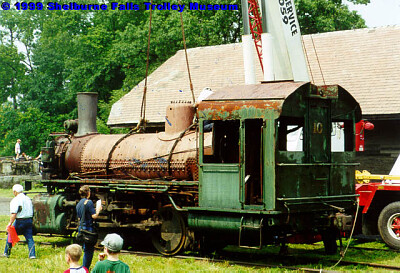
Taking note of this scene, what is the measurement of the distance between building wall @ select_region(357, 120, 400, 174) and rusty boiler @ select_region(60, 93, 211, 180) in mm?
9821

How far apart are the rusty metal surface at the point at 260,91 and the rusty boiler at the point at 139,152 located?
941mm

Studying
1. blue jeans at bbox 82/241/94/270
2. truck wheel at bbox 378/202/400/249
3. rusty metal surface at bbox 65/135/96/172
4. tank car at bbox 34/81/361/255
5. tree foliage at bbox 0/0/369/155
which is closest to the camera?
blue jeans at bbox 82/241/94/270

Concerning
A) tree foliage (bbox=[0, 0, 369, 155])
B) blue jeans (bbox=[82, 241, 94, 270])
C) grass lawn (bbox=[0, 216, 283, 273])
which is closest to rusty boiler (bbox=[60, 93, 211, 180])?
grass lawn (bbox=[0, 216, 283, 273])

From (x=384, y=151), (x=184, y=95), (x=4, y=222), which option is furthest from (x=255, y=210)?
(x=184, y=95)

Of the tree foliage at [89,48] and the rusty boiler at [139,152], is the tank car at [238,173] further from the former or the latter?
the tree foliage at [89,48]

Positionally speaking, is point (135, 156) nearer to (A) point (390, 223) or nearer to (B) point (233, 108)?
(B) point (233, 108)

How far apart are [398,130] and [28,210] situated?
13.0 m

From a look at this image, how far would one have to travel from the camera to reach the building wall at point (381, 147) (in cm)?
2031

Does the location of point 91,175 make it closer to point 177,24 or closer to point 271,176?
point 271,176

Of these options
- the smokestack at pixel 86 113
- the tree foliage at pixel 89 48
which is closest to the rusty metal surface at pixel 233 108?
the smokestack at pixel 86 113

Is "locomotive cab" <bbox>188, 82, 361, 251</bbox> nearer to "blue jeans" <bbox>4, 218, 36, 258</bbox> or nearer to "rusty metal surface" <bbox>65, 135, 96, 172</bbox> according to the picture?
"blue jeans" <bbox>4, 218, 36, 258</bbox>

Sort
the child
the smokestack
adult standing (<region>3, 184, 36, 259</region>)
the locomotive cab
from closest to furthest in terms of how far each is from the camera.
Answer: the child, the locomotive cab, adult standing (<region>3, 184, 36, 259</region>), the smokestack

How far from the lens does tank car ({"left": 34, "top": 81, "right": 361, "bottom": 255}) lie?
10297 millimetres

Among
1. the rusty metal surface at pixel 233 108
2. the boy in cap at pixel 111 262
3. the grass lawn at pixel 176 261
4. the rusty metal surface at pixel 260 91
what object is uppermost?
the rusty metal surface at pixel 260 91
